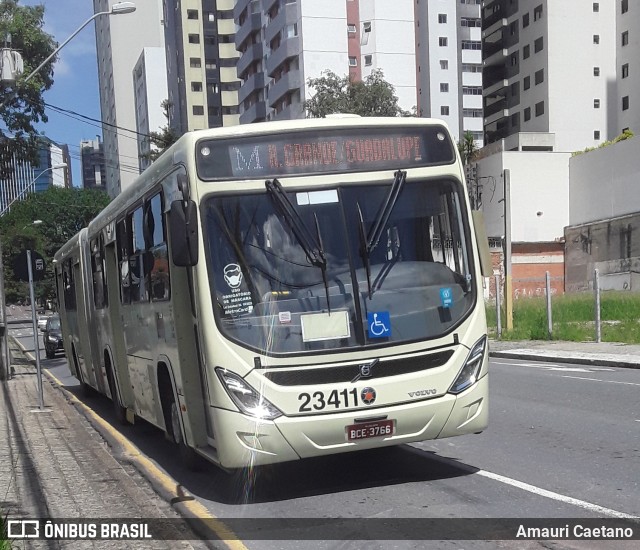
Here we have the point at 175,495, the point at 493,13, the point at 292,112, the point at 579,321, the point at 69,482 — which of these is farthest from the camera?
the point at 493,13

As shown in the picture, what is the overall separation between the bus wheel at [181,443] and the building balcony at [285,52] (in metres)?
55.9

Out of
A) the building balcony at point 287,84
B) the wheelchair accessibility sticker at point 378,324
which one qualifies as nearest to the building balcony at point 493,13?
the building balcony at point 287,84

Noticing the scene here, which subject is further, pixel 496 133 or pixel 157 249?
pixel 496 133

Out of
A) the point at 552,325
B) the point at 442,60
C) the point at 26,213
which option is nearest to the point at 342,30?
the point at 442,60

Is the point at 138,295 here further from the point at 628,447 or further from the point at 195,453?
the point at 628,447

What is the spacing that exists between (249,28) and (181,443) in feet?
218

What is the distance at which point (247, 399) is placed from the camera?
6.57 metres

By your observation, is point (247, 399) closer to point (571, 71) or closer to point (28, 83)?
point (28, 83)

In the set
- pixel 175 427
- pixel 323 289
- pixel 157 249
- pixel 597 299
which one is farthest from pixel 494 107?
pixel 323 289

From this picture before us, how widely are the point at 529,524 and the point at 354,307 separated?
6.96ft

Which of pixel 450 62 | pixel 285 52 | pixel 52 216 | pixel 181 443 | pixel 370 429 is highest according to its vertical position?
pixel 450 62

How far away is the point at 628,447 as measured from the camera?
27.4ft

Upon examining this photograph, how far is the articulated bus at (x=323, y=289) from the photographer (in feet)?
21.7

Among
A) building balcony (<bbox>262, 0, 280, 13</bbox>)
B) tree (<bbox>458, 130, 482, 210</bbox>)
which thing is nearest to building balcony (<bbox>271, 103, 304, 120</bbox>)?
building balcony (<bbox>262, 0, 280, 13</bbox>)
